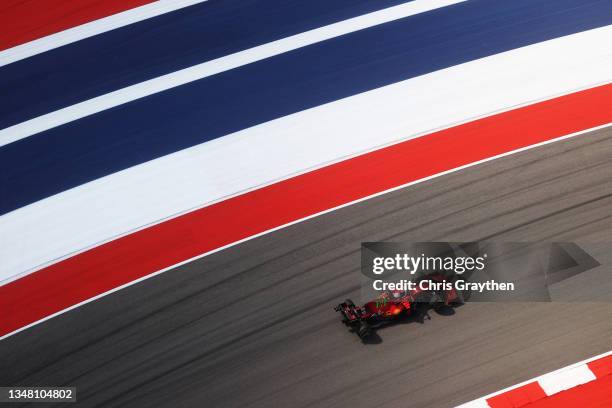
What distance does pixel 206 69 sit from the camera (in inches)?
582

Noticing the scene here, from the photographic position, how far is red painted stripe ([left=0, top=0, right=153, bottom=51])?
50.3 ft

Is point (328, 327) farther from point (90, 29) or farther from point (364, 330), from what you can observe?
point (90, 29)

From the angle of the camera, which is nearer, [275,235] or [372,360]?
[372,360]

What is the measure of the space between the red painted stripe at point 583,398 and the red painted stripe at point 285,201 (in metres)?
4.95

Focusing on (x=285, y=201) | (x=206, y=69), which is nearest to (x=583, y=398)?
(x=285, y=201)

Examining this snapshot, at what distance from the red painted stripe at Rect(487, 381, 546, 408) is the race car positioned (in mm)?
1754

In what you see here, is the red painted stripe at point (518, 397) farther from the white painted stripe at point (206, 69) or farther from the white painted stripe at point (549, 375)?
the white painted stripe at point (206, 69)

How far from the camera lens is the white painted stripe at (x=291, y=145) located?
1260 cm

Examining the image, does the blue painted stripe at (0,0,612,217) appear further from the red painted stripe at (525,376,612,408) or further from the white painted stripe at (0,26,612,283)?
the red painted stripe at (525,376,612,408)

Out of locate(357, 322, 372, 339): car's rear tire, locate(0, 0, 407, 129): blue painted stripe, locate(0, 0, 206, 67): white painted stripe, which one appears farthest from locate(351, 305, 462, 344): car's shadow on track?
locate(0, 0, 206, 67): white painted stripe

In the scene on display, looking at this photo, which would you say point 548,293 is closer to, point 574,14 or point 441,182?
point 441,182

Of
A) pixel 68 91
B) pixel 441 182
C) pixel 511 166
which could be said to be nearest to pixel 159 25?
pixel 68 91

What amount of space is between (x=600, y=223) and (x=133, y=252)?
912 centimetres

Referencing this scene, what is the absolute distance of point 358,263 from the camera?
11.7 meters
